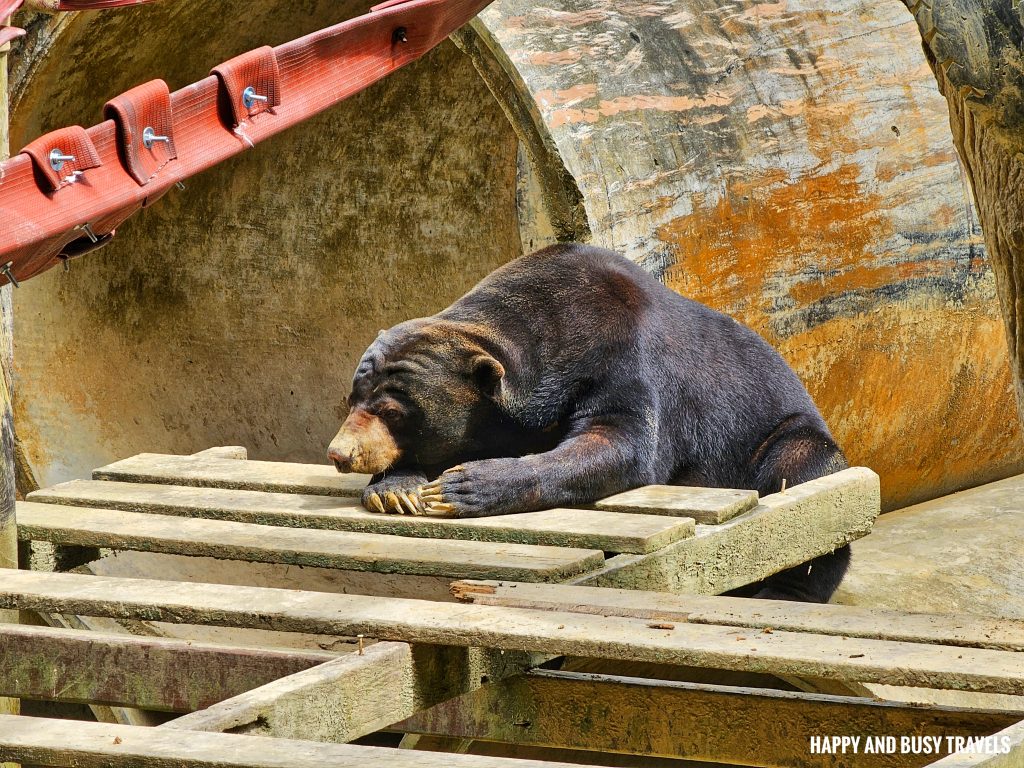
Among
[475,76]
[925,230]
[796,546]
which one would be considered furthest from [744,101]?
[796,546]

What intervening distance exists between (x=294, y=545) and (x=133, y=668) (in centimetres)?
90

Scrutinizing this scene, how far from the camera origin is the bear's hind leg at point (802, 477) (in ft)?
17.4

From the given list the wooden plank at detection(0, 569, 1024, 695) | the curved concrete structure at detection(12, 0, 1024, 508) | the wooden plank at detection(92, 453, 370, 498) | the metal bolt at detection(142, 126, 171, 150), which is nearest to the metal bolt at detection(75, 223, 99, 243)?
the metal bolt at detection(142, 126, 171, 150)

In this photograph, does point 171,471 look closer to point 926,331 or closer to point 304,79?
point 304,79

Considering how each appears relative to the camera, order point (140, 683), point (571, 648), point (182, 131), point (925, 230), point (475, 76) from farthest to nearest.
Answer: point (475, 76) < point (925, 230) < point (182, 131) < point (140, 683) < point (571, 648)

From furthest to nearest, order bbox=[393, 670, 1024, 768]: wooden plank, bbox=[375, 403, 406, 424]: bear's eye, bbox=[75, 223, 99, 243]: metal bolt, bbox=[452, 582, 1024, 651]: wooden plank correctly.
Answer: bbox=[375, 403, 406, 424]: bear's eye → bbox=[75, 223, 99, 243]: metal bolt → bbox=[393, 670, 1024, 768]: wooden plank → bbox=[452, 582, 1024, 651]: wooden plank

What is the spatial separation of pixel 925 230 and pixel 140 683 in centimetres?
490

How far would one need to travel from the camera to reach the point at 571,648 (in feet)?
10.5

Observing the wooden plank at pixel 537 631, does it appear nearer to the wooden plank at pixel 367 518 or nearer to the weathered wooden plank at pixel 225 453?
the wooden plank at pixel 367 518

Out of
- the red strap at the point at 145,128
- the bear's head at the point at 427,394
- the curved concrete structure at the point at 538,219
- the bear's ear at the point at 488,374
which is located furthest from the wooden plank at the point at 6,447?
the curved concrete structure at the point at 538,219

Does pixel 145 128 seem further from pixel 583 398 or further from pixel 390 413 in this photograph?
pixel 583 398

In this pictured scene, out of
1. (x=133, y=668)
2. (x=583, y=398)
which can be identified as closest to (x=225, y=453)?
(x=583, y=398)

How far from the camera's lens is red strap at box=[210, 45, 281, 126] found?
389cm

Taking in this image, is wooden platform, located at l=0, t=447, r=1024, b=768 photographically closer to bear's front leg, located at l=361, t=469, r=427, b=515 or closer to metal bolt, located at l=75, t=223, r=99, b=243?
bear's front leg, located at l=361, t=469, r=427, b=515
